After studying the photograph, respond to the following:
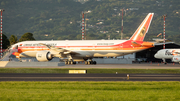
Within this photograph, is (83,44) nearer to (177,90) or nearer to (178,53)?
(178,53)

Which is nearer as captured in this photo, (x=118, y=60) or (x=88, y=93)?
(x=88, y=93)

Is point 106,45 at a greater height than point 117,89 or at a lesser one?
greater

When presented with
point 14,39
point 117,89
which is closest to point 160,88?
point 117,89

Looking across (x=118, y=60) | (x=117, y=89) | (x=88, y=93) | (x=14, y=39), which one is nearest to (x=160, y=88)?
(x=117, y=89)

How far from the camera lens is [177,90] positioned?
15328 millimetres

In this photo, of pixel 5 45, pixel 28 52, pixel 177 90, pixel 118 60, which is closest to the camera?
pixel 177 90

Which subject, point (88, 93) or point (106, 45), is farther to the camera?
point (106, 45)

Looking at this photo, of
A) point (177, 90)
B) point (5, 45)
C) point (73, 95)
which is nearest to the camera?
point (73, 95)

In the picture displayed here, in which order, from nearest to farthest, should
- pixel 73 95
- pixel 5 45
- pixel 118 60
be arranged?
1. pixel 73 95
2. pixel 118 60
3. pixel 5 45

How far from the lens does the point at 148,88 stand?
1602 centimetres

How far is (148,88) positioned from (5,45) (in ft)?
263

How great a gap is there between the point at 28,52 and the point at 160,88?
35.6 m

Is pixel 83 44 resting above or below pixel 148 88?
above

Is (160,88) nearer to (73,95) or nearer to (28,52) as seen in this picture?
(73,95)
